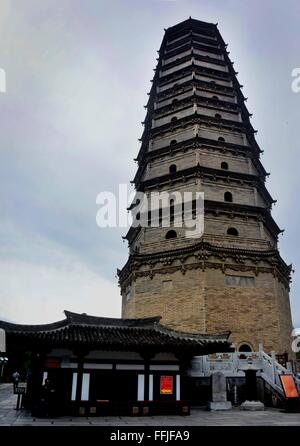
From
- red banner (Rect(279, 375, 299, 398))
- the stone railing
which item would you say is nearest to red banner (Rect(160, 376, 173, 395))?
the stone railing

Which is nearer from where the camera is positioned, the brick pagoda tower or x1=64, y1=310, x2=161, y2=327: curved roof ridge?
x1=64, y1=310, x2=161, y2=327: curved roof ridge

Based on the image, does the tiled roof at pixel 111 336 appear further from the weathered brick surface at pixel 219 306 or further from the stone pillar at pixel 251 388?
the weathered brick surface at pixel 219 306

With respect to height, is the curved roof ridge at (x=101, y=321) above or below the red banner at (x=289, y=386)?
above

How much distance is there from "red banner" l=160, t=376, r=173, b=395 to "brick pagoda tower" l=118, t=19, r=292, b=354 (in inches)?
235

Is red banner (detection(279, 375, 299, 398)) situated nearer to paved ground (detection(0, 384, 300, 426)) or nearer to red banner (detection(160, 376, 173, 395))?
paved ground (detection(0, 384, 300, 426))

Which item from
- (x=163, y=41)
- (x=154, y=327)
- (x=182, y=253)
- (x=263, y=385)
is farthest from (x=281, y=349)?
(x=163, y=41)

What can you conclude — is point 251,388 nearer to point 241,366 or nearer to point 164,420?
point 241,366

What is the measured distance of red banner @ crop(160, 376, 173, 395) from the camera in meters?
13.8

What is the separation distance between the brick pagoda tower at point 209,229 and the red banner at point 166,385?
597 centimetres

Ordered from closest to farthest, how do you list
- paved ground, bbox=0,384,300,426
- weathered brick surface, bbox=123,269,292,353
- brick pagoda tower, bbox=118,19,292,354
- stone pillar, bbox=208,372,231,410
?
1. paved ground, bbox=0,384,300,426
2. stone pillar, bbox=208,372,231,410
3. weathered brick surface, bbox=123,269,292,353
4. brick pagoda tower, bbox=118,19,292,354

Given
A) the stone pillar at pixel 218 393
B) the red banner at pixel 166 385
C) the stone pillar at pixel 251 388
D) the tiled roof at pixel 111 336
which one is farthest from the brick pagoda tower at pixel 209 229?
the red banner at pixel 166 385

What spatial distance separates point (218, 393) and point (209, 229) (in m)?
9.82

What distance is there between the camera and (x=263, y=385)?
661 inches

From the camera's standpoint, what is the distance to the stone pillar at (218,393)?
15.3m
